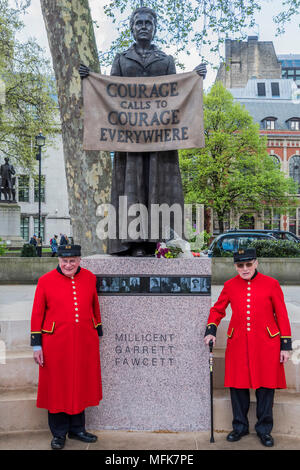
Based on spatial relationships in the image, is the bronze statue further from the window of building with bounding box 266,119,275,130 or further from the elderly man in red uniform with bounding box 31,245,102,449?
the window of building with bounding box 266,119,275,130

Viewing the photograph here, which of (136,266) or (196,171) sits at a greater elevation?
(196,171)

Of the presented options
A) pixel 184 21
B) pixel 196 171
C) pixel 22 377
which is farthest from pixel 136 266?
pixel 196 171

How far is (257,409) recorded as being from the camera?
3920 mm

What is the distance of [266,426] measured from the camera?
152 inches

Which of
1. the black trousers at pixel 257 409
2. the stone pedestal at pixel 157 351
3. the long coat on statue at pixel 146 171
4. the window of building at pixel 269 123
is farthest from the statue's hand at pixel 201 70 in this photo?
the window of building at pixel 269 123

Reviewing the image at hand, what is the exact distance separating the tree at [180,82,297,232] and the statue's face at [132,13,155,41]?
29.7 metres

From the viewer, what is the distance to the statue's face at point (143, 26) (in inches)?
173

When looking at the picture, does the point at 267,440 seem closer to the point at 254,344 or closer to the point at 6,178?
the point at 254,344

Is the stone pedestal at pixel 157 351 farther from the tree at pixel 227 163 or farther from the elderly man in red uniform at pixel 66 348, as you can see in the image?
the tree at pixel 227 163

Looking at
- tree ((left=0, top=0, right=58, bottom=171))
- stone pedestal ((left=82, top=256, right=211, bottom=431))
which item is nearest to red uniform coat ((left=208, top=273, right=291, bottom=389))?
stone pedestal ((left=82, top=256, right=211, bottom=431))

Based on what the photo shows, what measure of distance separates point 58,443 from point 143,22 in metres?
4.13

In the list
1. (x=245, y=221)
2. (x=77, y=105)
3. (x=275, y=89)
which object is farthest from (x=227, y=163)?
(x=275, y=89)
